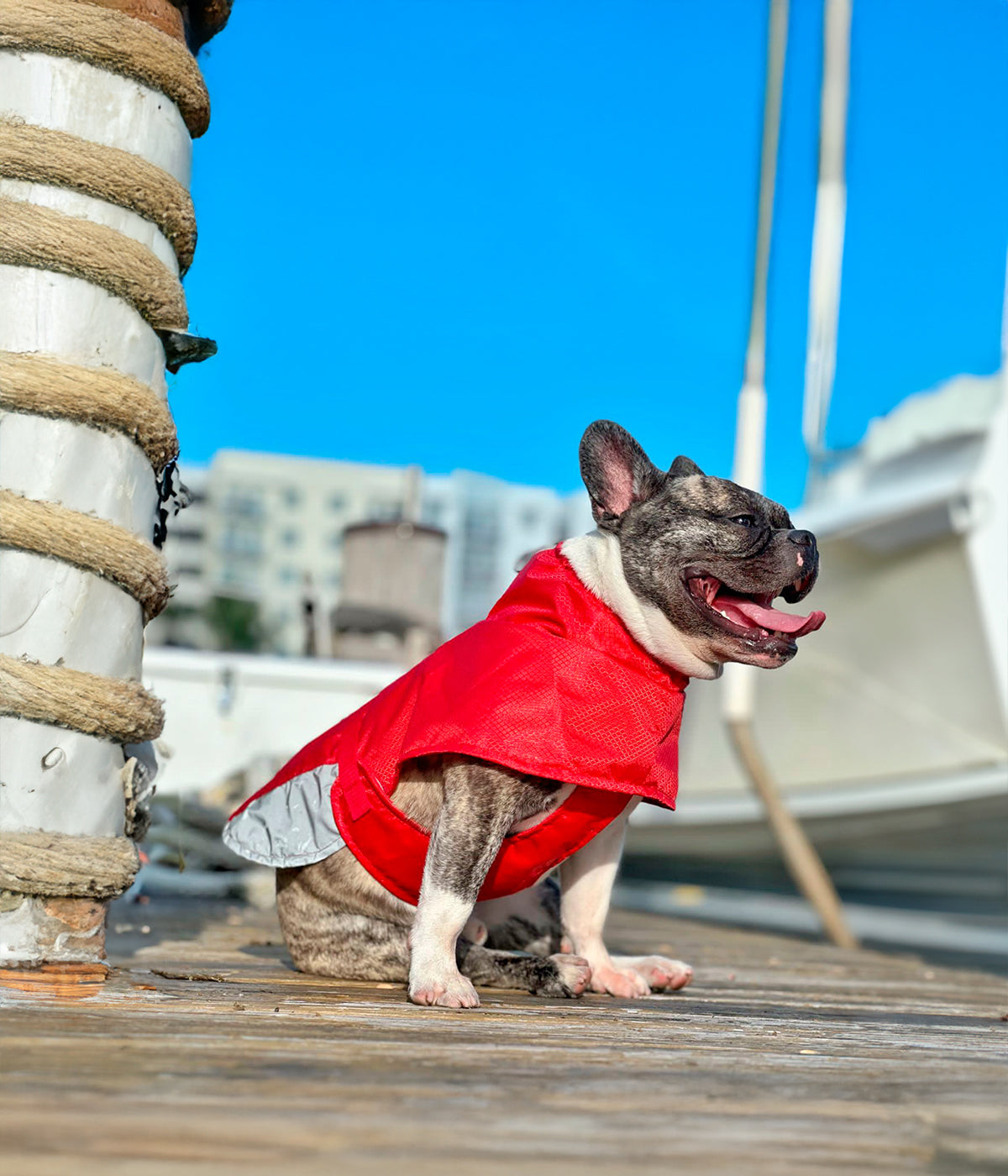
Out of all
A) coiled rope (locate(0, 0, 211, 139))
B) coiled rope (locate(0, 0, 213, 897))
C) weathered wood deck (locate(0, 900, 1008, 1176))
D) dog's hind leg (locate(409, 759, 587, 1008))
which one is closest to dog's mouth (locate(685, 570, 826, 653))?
dog's hind leg (locate(409, 759, 587, 1008))

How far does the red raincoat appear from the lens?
242 cm

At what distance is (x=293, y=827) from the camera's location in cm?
273

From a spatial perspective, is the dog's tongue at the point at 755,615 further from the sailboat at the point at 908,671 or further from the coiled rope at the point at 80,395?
the sailboat at the point at 908,671

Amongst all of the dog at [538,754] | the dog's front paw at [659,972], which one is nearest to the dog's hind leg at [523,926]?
the dog at [538,754]

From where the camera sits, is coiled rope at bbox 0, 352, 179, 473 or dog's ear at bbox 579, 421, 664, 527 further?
dog's ear at bbox 579, 421, 664, 527

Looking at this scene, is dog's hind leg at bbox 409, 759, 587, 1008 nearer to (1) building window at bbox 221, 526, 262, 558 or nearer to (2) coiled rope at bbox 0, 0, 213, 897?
(2) coiled rope at bbox 0, 0, 213, 897

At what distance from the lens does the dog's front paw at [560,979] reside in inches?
102

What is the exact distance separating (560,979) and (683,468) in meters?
1.23

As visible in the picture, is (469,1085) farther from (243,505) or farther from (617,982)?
(243,505)

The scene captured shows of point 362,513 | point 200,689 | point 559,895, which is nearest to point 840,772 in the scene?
point 200,689

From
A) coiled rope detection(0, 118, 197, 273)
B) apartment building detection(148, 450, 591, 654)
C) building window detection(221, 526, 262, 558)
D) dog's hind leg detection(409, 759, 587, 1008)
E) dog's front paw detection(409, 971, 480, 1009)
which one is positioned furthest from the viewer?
building window detection(221, 526, 262, 558)

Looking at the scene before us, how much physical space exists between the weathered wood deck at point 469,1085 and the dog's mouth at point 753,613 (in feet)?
2.59

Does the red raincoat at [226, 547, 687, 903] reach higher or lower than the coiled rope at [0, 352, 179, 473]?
lower

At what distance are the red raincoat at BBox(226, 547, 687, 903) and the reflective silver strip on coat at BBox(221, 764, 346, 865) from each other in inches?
1.4
